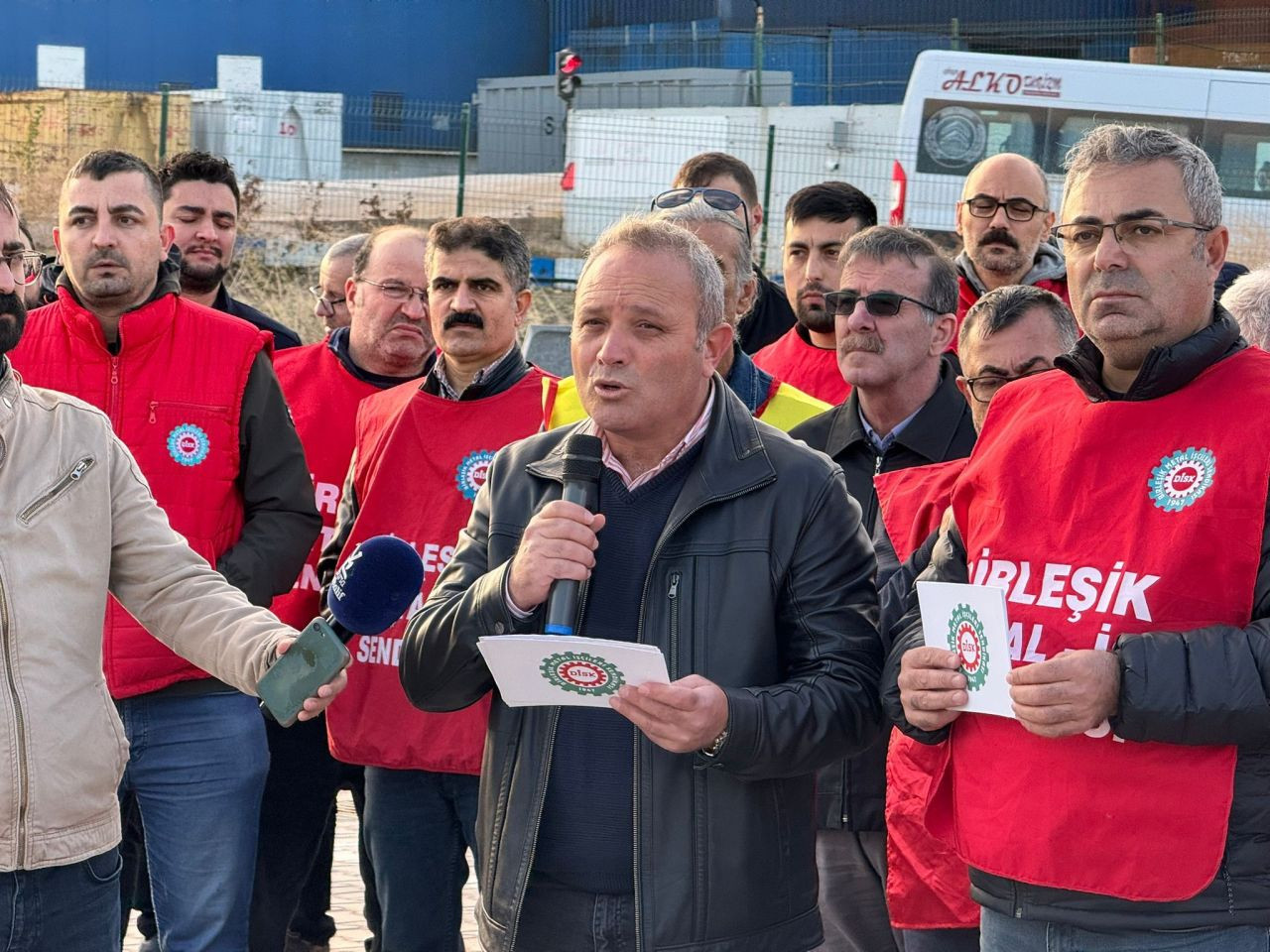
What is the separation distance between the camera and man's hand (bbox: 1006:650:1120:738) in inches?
116

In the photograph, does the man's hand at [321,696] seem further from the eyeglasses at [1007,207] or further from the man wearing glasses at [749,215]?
the eyeglasses at [1007,207]

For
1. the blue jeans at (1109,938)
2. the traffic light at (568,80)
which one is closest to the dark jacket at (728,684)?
the blue jeans at (1109,938)

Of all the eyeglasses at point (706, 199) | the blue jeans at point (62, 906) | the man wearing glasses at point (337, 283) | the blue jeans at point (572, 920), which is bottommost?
the blue jeans at point (62, 906)

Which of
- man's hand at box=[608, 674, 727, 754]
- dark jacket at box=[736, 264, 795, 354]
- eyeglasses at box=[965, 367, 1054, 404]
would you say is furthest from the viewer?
dark jacket at box=[736, 264, 795, 354]

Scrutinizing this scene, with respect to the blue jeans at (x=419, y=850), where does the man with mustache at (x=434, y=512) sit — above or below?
above

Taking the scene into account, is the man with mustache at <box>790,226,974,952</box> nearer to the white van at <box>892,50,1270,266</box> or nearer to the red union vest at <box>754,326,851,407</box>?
the red union vest at <box>754,326,851,407</box>

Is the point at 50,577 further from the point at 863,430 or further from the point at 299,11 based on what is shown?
the point at 299,11

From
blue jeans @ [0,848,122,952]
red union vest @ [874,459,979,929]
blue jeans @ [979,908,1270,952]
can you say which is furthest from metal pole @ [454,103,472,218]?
blue jeans @ [979,908,1270,952]

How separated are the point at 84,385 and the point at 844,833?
252 centimetres

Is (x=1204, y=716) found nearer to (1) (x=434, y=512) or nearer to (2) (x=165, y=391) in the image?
(1) (x=434, y=512)

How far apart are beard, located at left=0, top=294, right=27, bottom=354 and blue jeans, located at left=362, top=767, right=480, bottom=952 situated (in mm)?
1852

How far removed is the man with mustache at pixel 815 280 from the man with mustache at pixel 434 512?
107 cm

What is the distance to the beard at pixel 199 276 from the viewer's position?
261 inches

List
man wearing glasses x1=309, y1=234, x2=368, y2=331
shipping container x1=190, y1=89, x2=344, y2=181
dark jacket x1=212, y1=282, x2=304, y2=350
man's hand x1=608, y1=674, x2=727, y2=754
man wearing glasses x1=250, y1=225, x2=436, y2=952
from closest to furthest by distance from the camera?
man's hand x1=608, y1=674, x2=727, y2=754 < man wearing glasses x1=250, y1=225, x2=436, y2=952 < dark jacket x1=212, y1=282, x2=304, y2=350 < man wearing glasses x1=309, y1=234, x2=368, y2=331 < shipping container x1=190, y1=89, x2=344, y2=181
